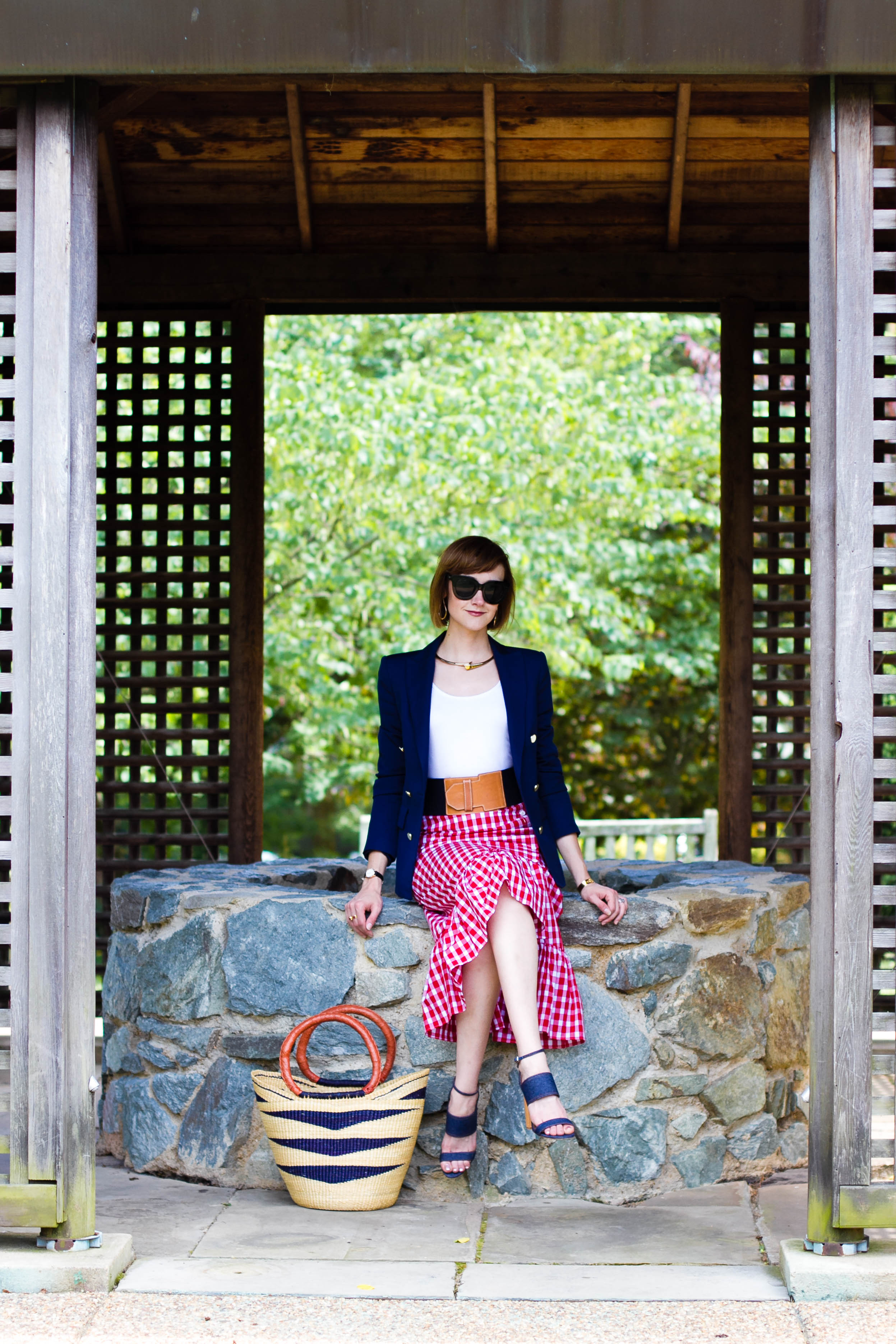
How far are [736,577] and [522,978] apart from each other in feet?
8.18

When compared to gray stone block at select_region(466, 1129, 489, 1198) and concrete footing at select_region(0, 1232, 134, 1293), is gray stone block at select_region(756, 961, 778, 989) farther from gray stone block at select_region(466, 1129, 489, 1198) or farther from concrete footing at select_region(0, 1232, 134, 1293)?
concrete footing at select_region(0, 1232, 134, 1293)

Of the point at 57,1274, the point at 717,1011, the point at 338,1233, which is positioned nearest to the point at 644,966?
the point at 717,1011

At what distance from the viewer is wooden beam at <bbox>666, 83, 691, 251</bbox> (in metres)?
4.61

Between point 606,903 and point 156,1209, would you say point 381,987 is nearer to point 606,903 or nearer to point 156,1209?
point 606,903

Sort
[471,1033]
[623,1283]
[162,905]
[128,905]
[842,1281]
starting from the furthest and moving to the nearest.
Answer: [128,905]
[162,905]
[471,1033]
[623,1283]
[842,1281]

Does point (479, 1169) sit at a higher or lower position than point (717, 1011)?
lower

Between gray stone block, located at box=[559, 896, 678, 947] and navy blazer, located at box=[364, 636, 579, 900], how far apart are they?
0.42 ft

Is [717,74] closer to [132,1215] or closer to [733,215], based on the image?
[733,215]

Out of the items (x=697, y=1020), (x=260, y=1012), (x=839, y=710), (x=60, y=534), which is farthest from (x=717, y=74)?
(x=260, y=1012)

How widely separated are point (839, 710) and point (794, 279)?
2929 mm

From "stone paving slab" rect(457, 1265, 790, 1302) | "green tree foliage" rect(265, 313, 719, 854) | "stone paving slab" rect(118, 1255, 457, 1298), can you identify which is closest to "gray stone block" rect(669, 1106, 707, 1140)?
"stone paving slab" rect(457, 1265, 790, 1302)

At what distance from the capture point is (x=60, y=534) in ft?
9.36

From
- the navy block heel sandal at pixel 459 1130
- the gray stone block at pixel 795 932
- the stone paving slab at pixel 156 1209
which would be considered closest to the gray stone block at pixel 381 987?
the navy block heel sandal at pixel 459 1130

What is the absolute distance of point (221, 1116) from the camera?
355 centimetres
